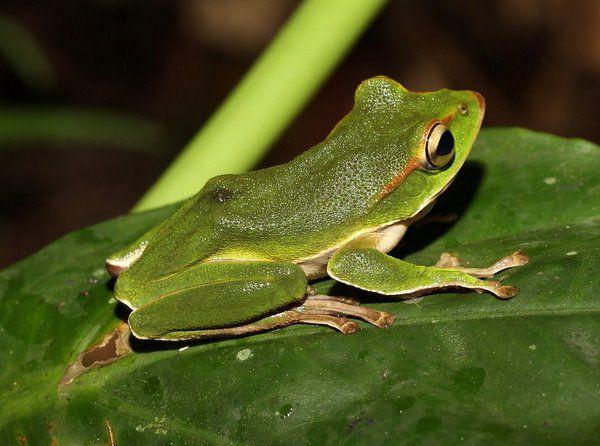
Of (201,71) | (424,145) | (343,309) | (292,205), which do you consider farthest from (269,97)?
(201,71)

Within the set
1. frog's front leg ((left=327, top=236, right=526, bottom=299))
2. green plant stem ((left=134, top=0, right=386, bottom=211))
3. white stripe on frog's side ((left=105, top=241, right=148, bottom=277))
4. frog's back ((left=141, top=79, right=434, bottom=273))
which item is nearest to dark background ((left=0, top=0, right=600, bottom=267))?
green plant stem ((left=134, top=0, right=386, bottom=211))

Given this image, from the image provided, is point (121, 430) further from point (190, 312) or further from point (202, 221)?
point (202, 221)

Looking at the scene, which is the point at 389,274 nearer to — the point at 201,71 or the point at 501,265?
the point at 501,265

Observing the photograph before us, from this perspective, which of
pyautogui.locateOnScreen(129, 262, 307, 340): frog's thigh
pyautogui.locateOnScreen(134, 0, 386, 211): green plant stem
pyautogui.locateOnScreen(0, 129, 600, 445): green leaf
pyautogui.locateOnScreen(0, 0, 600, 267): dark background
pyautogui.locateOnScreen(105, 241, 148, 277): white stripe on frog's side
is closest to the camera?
pyautogui.locateOnScreen(0, 129, 600, 445): green leaf

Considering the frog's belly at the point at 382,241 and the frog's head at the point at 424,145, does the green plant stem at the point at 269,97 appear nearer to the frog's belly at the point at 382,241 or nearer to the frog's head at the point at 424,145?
the frog's head at the point at 424,145

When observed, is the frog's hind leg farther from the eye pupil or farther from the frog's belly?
the eye pupil

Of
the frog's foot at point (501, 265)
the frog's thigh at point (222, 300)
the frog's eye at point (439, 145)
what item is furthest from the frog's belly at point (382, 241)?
the frog's foot at point (501, 265)
